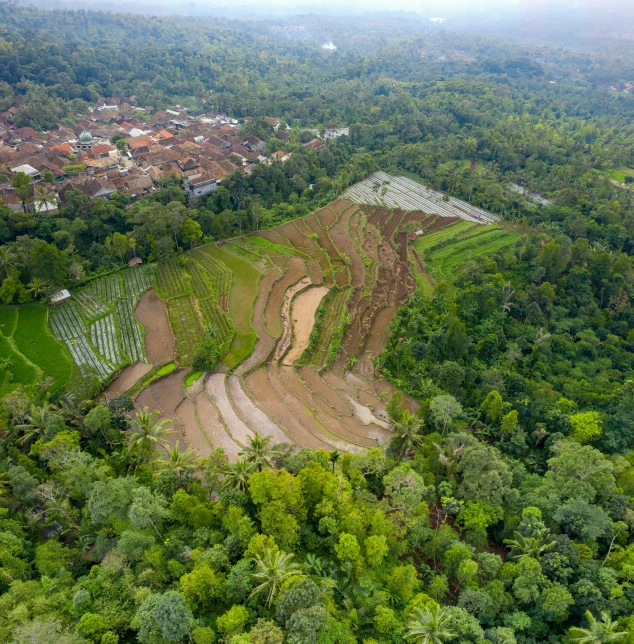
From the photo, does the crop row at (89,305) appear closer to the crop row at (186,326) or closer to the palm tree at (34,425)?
the crop row at (186,326)

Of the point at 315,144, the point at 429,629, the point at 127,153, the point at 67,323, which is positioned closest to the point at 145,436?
the point at 67,323

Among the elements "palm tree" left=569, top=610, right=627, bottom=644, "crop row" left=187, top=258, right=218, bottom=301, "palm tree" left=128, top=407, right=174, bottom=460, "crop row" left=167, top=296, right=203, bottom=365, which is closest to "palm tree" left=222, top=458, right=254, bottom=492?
"palm tree" left=128, top=407, right=174, bottom=460

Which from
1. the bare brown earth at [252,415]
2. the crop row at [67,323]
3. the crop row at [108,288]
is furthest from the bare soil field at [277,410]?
the crop row at [108,288]

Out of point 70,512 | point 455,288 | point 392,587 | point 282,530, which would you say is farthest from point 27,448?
point 455,288

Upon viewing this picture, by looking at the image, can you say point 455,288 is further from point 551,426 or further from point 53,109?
point 53,109

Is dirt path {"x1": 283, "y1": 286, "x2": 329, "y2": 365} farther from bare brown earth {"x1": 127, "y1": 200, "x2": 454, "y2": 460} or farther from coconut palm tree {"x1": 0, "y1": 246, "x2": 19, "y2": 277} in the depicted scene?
coconut palm tree {"x1": 0, "y1": 246, "x2": 19, "y2": 277}

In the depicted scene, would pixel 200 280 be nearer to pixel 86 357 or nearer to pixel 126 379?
pixel 86 357
